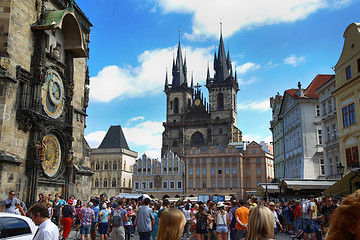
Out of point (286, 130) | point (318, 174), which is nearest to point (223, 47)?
point (286, 130)

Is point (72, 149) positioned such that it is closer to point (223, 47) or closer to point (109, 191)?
point (109, 191)

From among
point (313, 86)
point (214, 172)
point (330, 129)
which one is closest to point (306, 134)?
point (313, 86)

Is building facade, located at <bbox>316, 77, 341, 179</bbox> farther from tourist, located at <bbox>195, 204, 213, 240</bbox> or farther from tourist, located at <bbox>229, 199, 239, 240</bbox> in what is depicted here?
tourist, located at <bbox>195, 204, 213, 240</bbox>

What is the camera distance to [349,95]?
885 inches

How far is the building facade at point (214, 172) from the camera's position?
7131cm

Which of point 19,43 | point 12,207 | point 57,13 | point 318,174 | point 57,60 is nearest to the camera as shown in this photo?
point 12,207

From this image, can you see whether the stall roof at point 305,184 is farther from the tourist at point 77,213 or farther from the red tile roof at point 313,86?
the red tile roof at point 313,86

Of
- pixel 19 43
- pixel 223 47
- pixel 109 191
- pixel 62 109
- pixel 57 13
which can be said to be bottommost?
pixel 109 191

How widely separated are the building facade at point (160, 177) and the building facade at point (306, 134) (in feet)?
126

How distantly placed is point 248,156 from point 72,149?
→ 59535 millimetres

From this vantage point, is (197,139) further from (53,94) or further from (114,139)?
(53,94)

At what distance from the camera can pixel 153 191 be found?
74.8 meters

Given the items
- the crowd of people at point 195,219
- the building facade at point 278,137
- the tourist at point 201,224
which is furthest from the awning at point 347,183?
the building facade at point 278,137

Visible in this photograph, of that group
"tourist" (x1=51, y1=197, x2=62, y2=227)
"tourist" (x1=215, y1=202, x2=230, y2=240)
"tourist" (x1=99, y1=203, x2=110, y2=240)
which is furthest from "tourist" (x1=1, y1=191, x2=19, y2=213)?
"tourist" (x1=215, y1=202, x2=230, y2=240)
